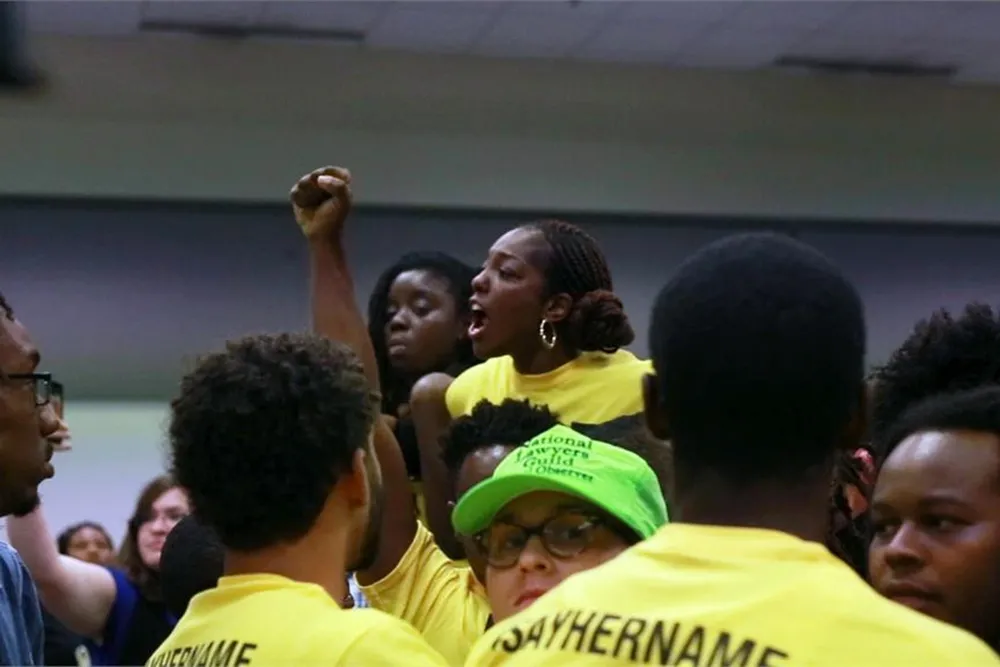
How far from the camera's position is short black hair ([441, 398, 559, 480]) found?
2033 millimetres

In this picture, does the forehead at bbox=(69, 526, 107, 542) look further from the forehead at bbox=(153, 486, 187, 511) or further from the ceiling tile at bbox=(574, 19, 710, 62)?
the ceiling tile at bbox=(574, 19, 710, 62)

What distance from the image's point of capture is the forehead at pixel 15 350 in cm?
178

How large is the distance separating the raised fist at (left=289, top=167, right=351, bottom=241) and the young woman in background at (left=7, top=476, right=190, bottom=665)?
2.34 feet

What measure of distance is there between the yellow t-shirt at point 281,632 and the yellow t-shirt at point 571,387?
3.34 ft

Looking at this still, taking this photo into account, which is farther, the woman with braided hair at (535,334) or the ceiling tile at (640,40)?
the ceiling tile at (640,40)

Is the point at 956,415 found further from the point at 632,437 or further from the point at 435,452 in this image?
the point at 435,452

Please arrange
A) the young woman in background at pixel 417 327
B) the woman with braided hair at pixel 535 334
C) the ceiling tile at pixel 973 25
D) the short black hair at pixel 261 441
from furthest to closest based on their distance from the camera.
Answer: the ceiling tile at pixel 973 25, the young woman in background at pixel 417 327, the woman with braided hair at pixel 535 334, the short black hair at pixel 261 441

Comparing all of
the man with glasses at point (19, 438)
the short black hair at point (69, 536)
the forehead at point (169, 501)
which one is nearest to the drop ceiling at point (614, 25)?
the short black hair at point (69, 536)

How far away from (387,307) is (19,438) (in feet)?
4.53

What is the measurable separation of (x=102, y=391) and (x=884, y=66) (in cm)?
400

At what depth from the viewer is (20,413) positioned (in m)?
1.77

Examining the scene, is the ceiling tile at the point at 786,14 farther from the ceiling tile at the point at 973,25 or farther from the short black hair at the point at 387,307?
the short black hair at the point at 387,307

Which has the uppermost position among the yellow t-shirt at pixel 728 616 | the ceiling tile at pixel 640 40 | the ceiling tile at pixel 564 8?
the ceiling tile at pixel 640 40

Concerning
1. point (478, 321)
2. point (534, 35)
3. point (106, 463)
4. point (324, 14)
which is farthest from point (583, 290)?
point (106, 463)
